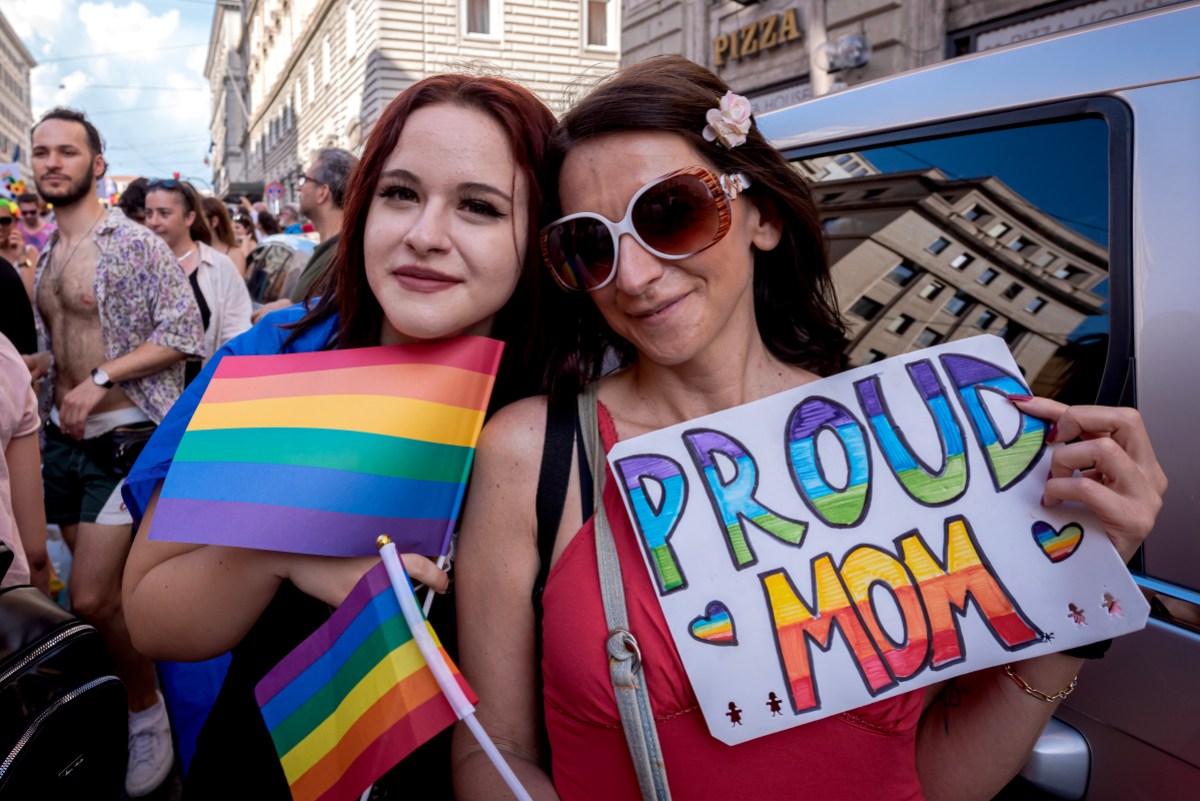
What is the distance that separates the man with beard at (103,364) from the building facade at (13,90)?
8572cm

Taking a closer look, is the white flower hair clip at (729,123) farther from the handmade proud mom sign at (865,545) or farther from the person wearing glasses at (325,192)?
the person wearing glasses at (325,192)

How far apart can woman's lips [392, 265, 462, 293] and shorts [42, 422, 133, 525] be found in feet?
8.10

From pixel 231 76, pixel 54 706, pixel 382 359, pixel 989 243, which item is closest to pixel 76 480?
pixel 54 706

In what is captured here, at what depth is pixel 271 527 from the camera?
121cm

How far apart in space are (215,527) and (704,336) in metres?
0.83

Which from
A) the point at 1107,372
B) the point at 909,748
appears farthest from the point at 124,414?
the point at 1107,372

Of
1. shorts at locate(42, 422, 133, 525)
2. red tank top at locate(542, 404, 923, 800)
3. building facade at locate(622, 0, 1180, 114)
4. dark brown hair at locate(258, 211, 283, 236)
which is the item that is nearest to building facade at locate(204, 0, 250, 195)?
dark brown hair at locate(258, 211, 283, 236)

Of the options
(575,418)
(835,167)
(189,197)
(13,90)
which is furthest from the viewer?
(13,90)

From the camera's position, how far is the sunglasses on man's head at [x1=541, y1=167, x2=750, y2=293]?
4.33 ft

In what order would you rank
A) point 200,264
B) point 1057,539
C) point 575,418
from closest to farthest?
→ point 1057,539 < point 575,418 < point 200,264

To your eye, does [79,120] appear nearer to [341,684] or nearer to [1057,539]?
[341,684]

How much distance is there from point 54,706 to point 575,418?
0.99 meters

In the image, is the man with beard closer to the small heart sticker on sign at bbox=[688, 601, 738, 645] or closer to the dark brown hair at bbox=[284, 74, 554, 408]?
the dark brown hair at bbox=[284, 74, 554, 408]

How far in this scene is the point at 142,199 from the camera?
21.1 ft
